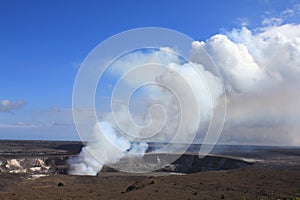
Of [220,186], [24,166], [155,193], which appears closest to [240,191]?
[220,186]

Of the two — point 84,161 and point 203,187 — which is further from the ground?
point 84,161

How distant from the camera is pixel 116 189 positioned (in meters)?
55.8

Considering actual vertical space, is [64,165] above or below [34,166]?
above

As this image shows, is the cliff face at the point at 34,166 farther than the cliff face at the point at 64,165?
No

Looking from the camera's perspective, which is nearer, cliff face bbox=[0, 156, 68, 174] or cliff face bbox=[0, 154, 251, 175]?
cliff face bbox=[0, 156, 68, 174]

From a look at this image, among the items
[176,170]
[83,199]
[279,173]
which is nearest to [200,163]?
[176,170]

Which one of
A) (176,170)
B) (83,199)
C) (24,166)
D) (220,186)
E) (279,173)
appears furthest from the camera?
(176,170)

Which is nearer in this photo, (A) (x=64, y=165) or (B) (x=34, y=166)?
(B) (x=34, y=166)

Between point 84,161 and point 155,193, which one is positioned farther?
point 84,161

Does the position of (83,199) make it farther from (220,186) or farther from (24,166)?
(24,166)

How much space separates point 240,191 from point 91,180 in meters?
33.6

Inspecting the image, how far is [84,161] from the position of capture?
110125 millimetres

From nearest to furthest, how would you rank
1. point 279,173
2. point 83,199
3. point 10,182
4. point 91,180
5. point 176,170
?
point 83,199 < point 279,173 < point 10,182 < point 91,180 < point 176,170

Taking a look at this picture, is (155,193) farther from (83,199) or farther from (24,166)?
(24,166)
